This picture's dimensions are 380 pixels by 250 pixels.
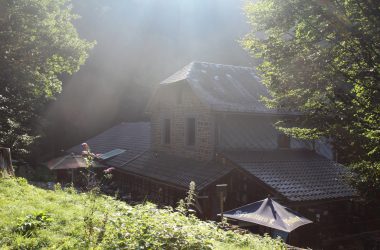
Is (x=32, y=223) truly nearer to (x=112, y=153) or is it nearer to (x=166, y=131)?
(x=166, y=131)

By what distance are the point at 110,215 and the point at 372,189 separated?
6390 millimetres

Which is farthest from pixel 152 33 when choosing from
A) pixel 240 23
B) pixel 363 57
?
pixel 363 57

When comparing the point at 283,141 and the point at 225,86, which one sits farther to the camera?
the point at 283,141

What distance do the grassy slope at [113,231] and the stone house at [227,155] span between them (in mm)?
6694

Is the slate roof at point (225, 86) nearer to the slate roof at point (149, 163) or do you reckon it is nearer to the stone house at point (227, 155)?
the stone house at point (227, 155)

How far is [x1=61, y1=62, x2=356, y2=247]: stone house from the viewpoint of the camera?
559 inches

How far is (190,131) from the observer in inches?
715

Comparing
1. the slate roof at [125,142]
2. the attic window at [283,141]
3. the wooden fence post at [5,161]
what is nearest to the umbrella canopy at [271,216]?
the wooden fence post at [5,161]

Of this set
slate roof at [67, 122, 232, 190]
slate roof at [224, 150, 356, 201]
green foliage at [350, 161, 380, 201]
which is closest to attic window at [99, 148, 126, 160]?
slate roof at [67, 122, 232, 190]

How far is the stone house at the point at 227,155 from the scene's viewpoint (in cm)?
1419

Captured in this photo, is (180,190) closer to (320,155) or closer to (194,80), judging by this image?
(194,80)

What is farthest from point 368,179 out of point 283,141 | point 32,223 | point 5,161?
point 5,161

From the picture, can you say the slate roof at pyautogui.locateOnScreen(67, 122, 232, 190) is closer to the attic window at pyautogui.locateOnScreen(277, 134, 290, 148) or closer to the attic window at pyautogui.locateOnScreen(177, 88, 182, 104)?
the attic window at pyautogui.locateOnScreen(177, 88, 182, 104)

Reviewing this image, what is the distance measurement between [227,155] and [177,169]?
2581 millimetres
